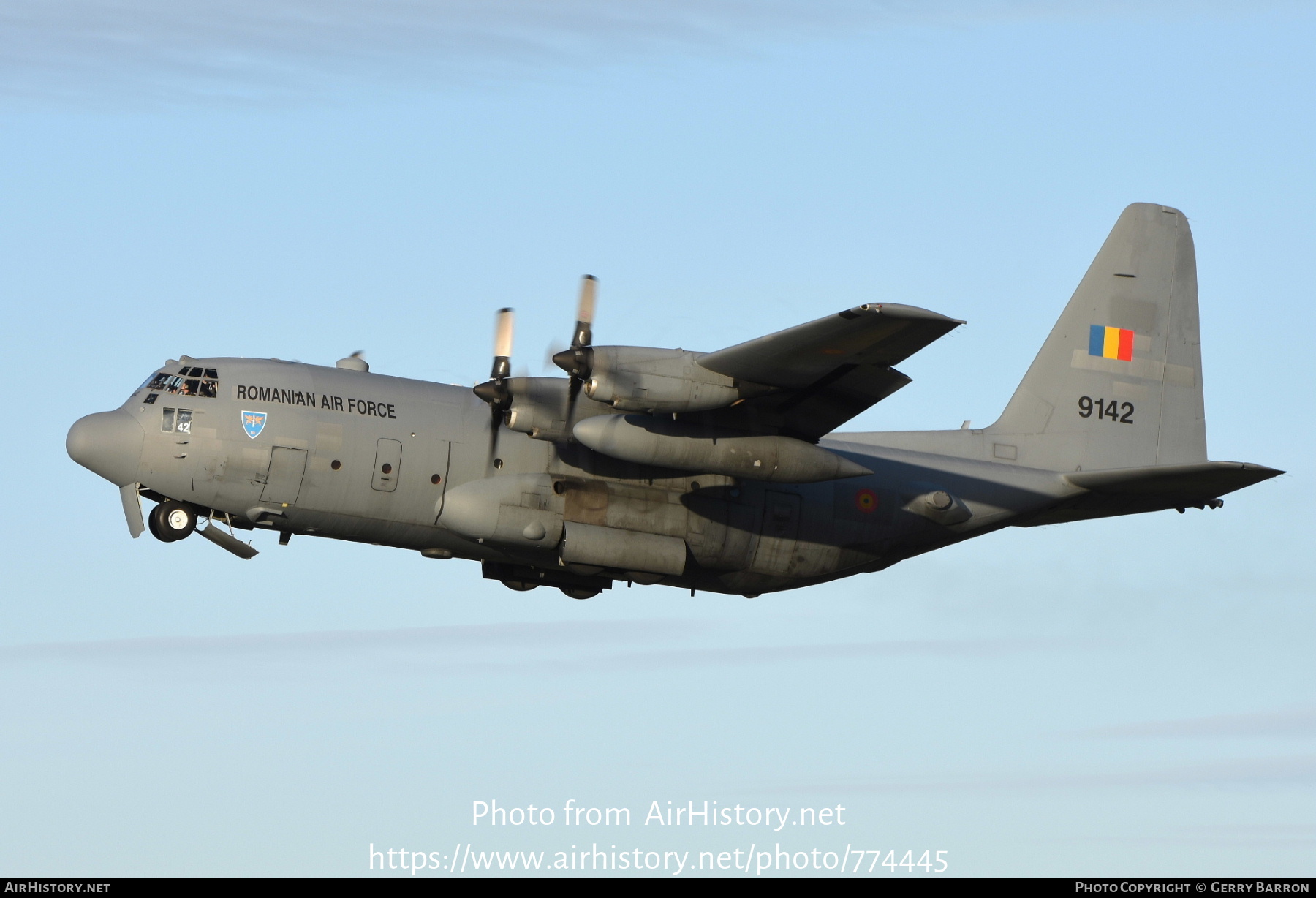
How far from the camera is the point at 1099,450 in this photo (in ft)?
77.5

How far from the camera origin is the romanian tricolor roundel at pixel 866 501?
2128cm

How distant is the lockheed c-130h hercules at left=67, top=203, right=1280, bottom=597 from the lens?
18078 mm

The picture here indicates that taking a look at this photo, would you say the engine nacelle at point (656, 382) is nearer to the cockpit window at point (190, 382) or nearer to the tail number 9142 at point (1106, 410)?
the cockpit window at point (190, 382)

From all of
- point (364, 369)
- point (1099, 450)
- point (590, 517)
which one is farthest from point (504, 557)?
point (1099, 450)

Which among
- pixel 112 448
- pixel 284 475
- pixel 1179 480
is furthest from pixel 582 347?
pixel 1179 480

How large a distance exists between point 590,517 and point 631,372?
2.73 metres

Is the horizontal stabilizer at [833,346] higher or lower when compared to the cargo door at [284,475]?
higher

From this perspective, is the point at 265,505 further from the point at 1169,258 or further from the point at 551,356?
the point at 1169,258

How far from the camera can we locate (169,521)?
63.1 ft

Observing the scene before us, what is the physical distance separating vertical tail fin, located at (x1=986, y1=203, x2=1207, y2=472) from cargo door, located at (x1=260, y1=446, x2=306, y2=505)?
1072cm

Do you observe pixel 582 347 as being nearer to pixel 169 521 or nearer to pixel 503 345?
pixel 503 345

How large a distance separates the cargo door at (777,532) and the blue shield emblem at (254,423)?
6812 millimetres

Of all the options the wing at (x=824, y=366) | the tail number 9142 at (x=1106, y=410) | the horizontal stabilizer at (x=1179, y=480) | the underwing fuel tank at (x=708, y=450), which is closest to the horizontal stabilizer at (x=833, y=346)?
the wing at (x=824, y=366)

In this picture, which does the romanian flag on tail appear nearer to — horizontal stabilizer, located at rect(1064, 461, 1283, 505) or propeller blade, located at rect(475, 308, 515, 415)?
horizontal stabilizer, located at rect(1064, 461, 1283, 505)
